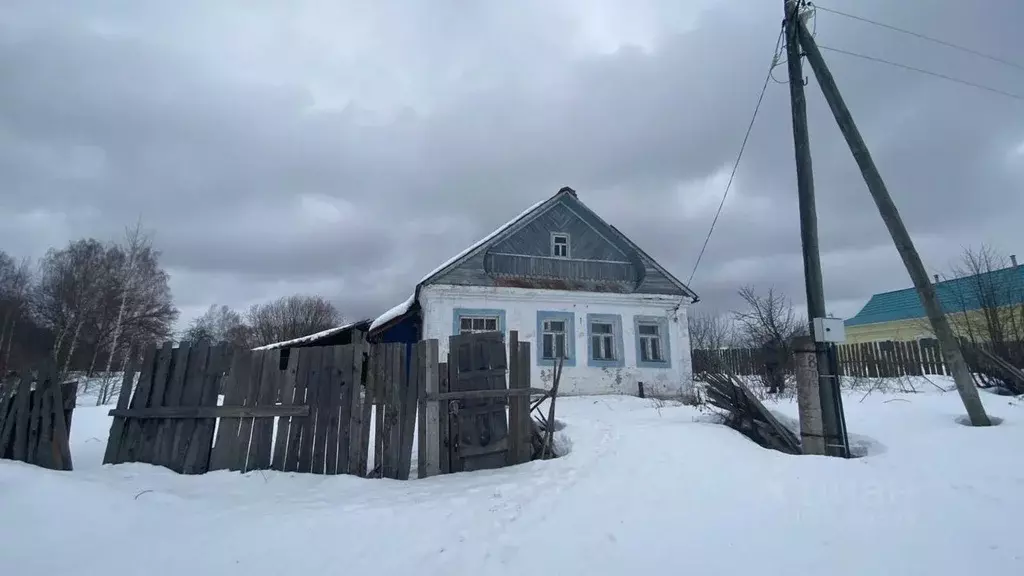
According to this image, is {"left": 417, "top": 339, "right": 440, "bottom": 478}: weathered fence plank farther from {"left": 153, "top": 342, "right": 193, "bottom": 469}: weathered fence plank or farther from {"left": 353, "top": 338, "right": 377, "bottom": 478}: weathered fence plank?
{"left": 153, "top": 342, "right": 193, "bottom": 469}: weathered fence plank

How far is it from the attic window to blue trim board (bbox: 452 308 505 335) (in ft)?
9.25

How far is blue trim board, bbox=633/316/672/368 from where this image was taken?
15.3 m

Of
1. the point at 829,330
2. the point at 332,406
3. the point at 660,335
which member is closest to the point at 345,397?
the point at 332,406

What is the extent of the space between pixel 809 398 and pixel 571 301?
9.58m

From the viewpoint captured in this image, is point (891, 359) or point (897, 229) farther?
point (891, 359)

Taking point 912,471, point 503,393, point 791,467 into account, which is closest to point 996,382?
point 912,471

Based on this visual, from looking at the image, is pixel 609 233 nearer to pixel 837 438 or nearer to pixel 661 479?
pixel 837 438

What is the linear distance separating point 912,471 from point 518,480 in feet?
12.0

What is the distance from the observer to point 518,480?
196 inches

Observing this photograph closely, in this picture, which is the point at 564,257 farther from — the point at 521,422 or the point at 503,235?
the point at 521,422

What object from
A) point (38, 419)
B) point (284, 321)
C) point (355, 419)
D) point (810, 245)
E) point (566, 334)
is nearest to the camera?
point (38, 419)

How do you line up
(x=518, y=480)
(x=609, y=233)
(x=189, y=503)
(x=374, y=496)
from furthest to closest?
(x=609, y=233)
(x=518, y=480)
(x=374, y=496)
(x=189, y=503)

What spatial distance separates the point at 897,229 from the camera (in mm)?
6438

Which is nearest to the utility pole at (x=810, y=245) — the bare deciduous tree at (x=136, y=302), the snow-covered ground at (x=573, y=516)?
the snow-covered ground at (x=573, y=516)
